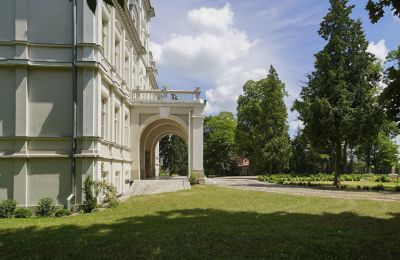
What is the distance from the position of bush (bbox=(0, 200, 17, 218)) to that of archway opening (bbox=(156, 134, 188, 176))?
40.1m

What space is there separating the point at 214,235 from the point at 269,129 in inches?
1568

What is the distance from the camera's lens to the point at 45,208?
1355cm

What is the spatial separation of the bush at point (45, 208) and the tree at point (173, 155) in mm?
39663

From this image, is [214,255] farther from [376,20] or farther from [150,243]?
[376,20]

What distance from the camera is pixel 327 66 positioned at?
26953 millimetres

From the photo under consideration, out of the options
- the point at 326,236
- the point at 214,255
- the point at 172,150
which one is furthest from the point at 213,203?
the point at 172,150

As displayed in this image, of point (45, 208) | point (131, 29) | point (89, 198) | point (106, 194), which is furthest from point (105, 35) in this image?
point (45, 208)

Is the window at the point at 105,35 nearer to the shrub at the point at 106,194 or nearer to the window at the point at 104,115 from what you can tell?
the window at the point at 104,115

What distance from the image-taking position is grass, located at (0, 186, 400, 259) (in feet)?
23.3

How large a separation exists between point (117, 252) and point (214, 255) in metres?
1.80

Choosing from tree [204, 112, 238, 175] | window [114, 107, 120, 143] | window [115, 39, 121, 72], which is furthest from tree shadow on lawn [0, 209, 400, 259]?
tree [204, 112, 238, 175]

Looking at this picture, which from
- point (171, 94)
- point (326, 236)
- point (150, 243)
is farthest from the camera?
point (171, 94)

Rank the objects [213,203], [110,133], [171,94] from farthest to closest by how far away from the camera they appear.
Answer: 1. [171,94]
2. [110,133]
3. [213,203]

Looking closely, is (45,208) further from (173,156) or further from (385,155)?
(385,155)
